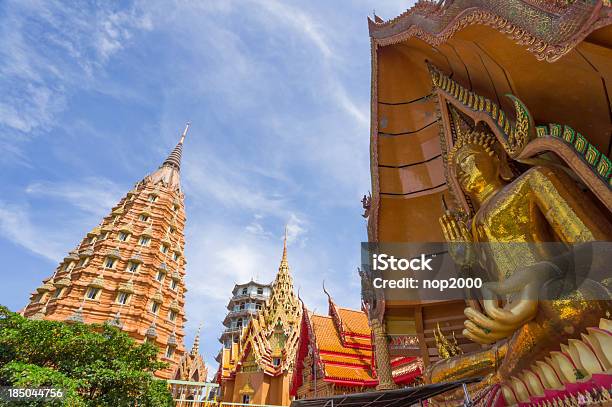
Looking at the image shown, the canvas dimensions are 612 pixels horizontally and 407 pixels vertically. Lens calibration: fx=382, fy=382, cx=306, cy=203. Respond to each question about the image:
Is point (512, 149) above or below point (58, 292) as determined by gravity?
below

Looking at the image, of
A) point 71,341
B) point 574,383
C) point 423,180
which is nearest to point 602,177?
point 574,383

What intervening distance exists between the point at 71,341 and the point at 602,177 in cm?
1366

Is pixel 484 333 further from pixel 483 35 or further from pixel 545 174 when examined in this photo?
pixel 483 35

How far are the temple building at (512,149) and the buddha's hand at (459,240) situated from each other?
21mm

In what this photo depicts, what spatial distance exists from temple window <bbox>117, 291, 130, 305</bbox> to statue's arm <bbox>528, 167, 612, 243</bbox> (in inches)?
984

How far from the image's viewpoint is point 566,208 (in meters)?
3.25

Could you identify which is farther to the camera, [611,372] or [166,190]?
[166,190]

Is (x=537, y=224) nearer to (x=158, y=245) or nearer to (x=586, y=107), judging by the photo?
(x=586, y=107)

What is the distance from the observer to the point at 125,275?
81.7ft

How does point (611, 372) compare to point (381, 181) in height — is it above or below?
below

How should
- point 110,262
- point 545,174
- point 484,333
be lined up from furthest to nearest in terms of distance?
point 110,262 < point 545,174 < point 484,333

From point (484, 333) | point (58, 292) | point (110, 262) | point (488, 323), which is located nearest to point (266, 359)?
point (110, 262)

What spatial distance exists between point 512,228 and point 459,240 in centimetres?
108

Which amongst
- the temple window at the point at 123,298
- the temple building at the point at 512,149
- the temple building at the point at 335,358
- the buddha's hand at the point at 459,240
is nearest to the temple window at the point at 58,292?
the temple window at the point at 123,298
